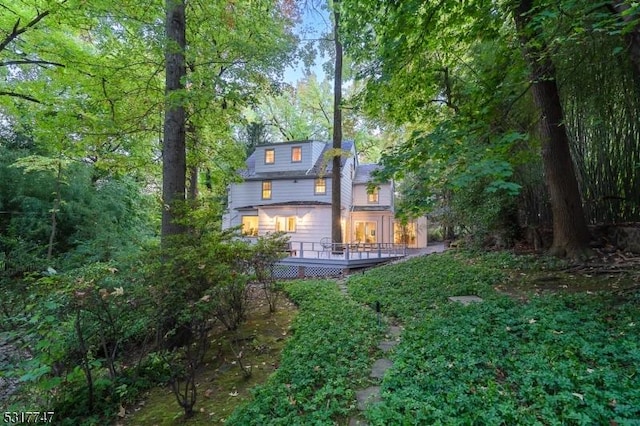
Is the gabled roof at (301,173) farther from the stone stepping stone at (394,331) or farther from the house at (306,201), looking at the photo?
the stone stepping stone at (394,331)

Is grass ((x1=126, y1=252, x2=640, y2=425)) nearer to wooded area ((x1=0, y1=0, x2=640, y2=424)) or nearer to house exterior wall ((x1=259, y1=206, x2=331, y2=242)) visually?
wooded area ((x1=0, y1=0, x2=640, y2=424))

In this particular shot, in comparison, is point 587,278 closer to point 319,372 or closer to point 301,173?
point 319,372

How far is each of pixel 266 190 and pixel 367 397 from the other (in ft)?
50.3

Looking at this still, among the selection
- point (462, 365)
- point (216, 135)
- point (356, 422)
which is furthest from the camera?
point (216, 135)

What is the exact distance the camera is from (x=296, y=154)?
56.3 ft

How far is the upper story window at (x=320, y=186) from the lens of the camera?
16234 millimetres

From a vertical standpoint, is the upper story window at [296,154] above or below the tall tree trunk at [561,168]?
above

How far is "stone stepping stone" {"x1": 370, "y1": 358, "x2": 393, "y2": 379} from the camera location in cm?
297

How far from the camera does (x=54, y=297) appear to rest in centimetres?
287

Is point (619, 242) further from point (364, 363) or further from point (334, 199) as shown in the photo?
point (334, 199)

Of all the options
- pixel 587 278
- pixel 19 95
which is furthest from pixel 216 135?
pixel 587 278

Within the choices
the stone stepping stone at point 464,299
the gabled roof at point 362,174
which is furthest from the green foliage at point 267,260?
the gabled roof at point 362,174

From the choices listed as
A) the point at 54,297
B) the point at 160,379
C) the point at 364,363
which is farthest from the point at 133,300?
the point at 364,363

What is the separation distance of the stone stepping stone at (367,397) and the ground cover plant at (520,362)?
0.11m
